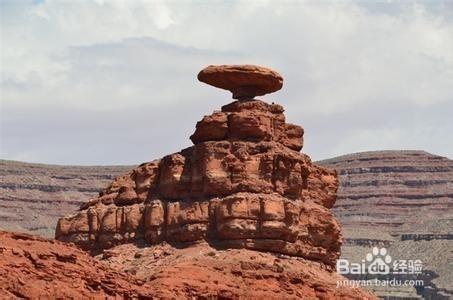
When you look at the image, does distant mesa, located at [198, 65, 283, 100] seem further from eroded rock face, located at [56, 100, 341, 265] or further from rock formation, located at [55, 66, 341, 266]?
eroded rock face, located at [56, 100, 341, 265]

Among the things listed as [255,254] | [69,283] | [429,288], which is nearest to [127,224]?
[255,254]

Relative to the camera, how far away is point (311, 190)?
76.2 m

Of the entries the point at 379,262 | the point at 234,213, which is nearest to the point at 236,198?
the point at 234,213

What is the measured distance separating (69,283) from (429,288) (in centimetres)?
13423

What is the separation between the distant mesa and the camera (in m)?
75.7

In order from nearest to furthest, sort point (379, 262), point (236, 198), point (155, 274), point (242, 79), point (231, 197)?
point (155, 274) → point (236, 198) → point (231, 197) → point (242, 79) → point (379, 262)

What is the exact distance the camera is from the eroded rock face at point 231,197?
72188 mm

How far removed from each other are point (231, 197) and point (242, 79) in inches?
232

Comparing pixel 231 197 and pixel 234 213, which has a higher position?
pixel 231 197

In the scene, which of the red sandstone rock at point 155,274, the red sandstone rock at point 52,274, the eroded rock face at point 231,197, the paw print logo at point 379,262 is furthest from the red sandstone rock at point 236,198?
the paw print logo at point 379,262

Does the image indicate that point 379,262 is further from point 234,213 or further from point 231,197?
point 234,213

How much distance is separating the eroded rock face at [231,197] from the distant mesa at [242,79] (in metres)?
1.09

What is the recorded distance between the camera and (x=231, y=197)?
72.3 m

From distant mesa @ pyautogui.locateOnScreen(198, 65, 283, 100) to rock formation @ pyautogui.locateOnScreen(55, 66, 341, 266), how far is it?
16cm
